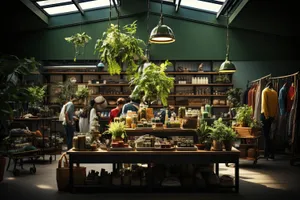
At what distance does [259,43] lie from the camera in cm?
1255

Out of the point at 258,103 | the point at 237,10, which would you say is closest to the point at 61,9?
the point at 237,10

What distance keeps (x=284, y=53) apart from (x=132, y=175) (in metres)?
8.49

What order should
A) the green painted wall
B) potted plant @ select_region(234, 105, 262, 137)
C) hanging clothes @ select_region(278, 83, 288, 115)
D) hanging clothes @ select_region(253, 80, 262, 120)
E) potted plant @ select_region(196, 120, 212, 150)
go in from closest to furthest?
potted plant @ select_region(196, 120, 212, 150) → potted plant @ select_region(234, 105, 262, 137) → hanging clothes @ select_region(278, 83, 288, 115) → hanging clothes @ select_region(253, 80, 262, 120) → the green painted wall

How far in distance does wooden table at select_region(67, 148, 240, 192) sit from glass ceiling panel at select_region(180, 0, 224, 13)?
744cm

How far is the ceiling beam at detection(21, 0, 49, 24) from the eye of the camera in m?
10.1

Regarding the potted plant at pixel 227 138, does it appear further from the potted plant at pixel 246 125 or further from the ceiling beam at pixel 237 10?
the ceiling beam at pixel 237 10

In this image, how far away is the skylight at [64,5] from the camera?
11297 millimetres

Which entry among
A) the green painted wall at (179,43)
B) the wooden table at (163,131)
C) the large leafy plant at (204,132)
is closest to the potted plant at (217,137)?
the large leafy plant at (204,132)

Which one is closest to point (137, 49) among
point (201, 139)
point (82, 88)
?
point (201, 139)

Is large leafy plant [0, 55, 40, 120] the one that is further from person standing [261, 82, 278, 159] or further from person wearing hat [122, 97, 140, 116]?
person standing [261, 82, 278, 159]

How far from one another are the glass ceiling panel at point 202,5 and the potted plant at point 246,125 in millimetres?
4861

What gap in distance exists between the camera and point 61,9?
40.2 ft

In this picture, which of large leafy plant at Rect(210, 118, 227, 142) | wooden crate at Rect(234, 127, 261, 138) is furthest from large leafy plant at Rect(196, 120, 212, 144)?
wooden crate at Rect(234, 127, 261, 138)

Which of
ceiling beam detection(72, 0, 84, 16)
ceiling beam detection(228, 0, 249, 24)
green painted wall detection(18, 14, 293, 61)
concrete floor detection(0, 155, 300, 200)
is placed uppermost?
ceiling beam detection(72, 0, 84, 16)
